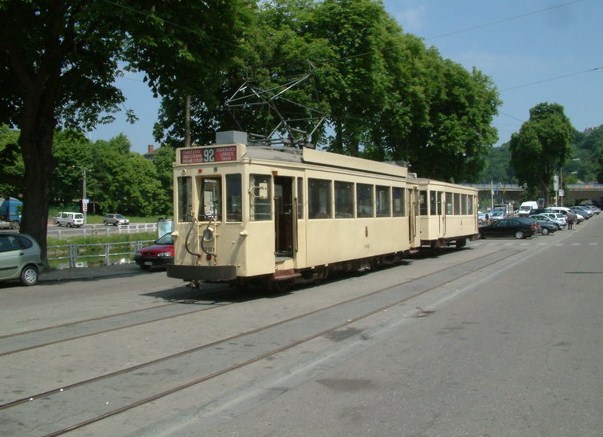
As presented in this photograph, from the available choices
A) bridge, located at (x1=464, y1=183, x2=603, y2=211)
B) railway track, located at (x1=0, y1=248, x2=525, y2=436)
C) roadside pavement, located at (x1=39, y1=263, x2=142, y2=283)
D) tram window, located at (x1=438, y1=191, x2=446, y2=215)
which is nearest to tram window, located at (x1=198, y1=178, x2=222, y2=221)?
railway track, located at (x1=0, y1=248, x2=525, y2=436)

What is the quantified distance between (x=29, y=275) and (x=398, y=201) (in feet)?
38.2

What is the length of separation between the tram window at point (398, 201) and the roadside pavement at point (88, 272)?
372 inches

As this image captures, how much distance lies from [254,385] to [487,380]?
2500mm

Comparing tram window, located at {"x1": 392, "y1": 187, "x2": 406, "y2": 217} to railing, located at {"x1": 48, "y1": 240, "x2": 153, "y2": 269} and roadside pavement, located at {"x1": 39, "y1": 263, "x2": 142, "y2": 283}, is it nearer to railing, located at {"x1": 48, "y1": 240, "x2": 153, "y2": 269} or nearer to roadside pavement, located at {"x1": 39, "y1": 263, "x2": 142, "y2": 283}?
roadside pavement, located at {"x1": 39, "y1": 263, "x2": 142, "y2": 283}

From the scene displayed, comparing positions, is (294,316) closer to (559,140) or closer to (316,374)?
(316,374)

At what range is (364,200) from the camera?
18.2 metres

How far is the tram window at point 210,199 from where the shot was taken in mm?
13523

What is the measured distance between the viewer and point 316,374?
7.27 meters

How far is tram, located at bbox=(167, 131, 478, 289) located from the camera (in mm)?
13148

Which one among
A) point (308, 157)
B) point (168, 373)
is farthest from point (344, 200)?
point (168, 373)

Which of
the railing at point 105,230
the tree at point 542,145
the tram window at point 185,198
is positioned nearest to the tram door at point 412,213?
the tram window at point 185,198

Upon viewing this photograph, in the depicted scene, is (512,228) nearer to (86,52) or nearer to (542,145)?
(86,52)

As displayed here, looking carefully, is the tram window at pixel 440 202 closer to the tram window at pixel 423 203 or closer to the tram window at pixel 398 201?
the tram window at pixel 423 203

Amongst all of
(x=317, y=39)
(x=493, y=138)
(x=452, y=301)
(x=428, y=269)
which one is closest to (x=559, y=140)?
(x=493, y=138)
